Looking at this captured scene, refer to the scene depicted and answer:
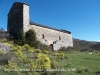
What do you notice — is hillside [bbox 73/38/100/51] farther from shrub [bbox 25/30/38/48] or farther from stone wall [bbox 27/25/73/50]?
shrub [bbox 25/30/38/48]

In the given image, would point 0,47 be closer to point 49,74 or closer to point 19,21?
point 49,74

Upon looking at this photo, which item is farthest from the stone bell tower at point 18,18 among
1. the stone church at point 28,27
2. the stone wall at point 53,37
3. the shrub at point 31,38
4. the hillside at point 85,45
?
the hillside at point 85,45

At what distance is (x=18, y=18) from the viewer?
3053 cm

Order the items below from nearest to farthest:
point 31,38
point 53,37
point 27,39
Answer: point 27,39, point 31,38, point 53,37

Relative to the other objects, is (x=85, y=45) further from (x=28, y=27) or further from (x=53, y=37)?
(x=28, y=27)

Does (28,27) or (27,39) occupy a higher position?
(28,27)

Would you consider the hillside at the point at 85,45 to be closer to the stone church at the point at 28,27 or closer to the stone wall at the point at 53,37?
the stone wall at the point at 53,37

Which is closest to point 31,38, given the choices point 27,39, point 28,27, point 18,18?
point 27,39

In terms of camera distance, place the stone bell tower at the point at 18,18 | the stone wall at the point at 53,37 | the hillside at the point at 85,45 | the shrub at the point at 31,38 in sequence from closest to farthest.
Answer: the shrub at the point at 31,38 < the stone bell tower at the point at 18,18 < the stone wall at the point at 53,37 < the hillside at the point at 85,45

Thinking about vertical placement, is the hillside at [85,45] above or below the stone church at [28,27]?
below

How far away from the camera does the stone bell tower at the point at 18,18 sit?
29406 mm

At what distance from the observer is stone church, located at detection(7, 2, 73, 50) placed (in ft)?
97.3

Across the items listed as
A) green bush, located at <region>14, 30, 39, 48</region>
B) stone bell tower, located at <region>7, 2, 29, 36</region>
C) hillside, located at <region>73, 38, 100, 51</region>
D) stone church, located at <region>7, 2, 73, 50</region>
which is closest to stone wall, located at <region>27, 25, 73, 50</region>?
stone church, located at <region>7, 2, 73, 50</region>

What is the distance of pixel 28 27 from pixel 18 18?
2.37 m
